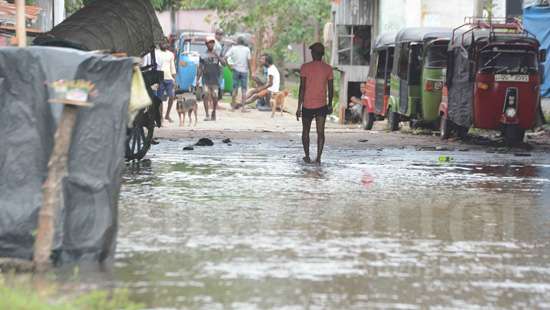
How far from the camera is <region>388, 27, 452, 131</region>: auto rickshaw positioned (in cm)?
2719

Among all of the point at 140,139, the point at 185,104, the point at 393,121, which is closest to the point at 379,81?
the point at 393,121

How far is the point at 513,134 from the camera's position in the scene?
22.9 metres

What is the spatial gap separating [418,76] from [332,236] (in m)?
18.9

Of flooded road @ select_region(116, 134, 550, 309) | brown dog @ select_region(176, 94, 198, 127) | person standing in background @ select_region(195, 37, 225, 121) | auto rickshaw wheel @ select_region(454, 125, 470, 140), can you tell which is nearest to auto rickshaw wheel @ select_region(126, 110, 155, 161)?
flooded road @ select_region(116, 134, 550, 309)

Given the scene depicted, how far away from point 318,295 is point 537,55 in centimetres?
1651

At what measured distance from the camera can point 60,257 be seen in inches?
335

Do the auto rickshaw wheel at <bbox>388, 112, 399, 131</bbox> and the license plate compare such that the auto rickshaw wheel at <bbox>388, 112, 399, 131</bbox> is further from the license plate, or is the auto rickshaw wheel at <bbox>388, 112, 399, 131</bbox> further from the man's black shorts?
the man's black shorts

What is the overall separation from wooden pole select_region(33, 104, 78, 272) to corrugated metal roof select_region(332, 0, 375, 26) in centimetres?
3390

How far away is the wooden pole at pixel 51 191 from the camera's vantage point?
26.1 ft

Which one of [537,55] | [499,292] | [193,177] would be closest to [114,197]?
[499,292]

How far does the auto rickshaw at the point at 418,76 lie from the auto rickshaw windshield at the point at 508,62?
3714 millimetres

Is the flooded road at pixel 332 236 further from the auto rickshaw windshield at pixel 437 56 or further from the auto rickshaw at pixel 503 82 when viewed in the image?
the auto rickshaw windshield at pixel 437 56

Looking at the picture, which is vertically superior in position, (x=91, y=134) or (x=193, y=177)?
(x=91, y=134)

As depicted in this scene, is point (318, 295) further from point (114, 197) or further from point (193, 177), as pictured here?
point (193, 177)
